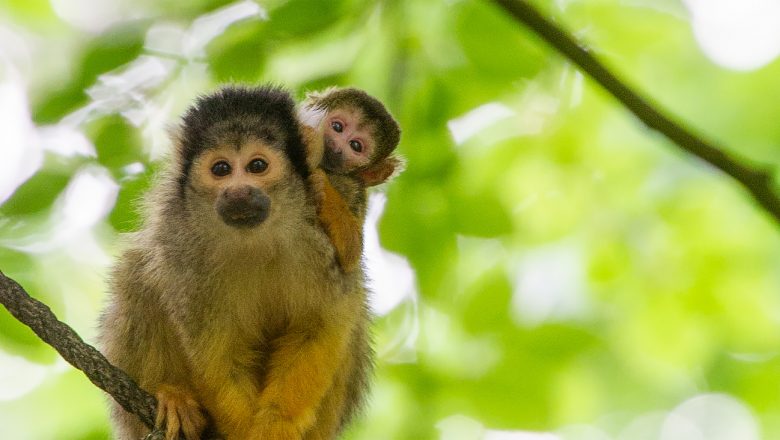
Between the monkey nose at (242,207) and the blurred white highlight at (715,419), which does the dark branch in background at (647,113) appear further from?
the blurred white highlight at (715,419)

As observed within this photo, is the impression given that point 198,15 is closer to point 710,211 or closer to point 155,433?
point 155,433

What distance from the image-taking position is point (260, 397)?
4164 millimetres

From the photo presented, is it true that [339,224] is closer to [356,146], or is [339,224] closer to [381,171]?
[381,171]

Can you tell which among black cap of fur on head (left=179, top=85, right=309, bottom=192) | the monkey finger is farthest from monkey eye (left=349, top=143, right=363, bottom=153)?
the monkey finger

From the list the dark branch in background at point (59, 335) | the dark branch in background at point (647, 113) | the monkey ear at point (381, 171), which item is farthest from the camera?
the monkey ear at point (381, 171)

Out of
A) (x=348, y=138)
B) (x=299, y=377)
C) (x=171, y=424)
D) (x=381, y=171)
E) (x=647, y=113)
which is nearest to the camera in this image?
(x=647, y=113)

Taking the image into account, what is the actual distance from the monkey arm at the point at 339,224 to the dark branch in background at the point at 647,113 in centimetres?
154

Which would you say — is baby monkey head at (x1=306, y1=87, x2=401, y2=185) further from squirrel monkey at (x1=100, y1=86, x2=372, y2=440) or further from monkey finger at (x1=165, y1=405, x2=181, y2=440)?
monkey finger at (x1=165, y1=405, x2=181, y2=440)

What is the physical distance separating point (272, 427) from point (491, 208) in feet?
4.84

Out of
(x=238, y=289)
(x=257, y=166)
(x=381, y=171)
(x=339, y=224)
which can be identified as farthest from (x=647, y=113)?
(x=381, y=171)

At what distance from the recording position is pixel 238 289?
13.8 feet

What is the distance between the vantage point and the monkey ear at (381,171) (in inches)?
200

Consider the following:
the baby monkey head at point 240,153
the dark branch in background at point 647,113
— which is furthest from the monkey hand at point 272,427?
the dark branch in background at point 647,113

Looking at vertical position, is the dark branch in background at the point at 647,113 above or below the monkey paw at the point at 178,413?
above
